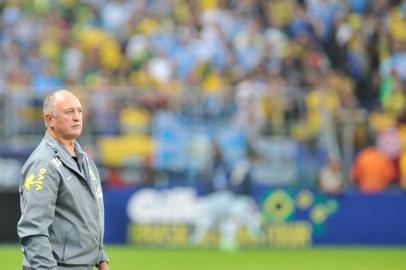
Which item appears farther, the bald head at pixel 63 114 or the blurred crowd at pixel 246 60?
the blurred crowd at pixel 246 60

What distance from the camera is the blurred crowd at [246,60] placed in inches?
720

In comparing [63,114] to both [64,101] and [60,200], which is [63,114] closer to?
[64,101]

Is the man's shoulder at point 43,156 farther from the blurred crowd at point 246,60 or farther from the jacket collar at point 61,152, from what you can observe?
the blurred crowd at point 246,60

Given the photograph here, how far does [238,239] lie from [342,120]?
9.14 ft

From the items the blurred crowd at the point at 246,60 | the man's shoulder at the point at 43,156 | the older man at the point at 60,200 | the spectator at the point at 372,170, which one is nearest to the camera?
the older man at the point at 60,200

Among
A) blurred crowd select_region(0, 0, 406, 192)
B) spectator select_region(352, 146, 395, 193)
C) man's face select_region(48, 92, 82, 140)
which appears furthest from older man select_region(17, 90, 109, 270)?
spectator select_region(352, 146, 395, 193)

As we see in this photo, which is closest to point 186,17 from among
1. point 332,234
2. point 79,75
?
point 79,75

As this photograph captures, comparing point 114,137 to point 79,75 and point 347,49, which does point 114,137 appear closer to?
point 79,75

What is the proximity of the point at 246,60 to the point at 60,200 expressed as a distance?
1503 cm

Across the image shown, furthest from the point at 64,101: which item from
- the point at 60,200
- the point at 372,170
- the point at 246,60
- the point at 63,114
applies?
the point at 246,60

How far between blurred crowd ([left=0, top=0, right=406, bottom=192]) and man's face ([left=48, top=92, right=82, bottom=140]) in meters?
11.8

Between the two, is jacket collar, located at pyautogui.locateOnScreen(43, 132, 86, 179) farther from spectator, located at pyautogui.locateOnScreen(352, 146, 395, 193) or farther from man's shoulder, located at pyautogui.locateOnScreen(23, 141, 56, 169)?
spectator, located at pyautogui.locateOnScreen(352, 146, 395, 193)

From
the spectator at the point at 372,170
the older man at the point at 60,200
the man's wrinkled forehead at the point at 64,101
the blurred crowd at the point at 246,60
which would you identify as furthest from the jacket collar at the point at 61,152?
the spectator at the point at 372,170

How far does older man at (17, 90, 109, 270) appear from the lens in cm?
602
